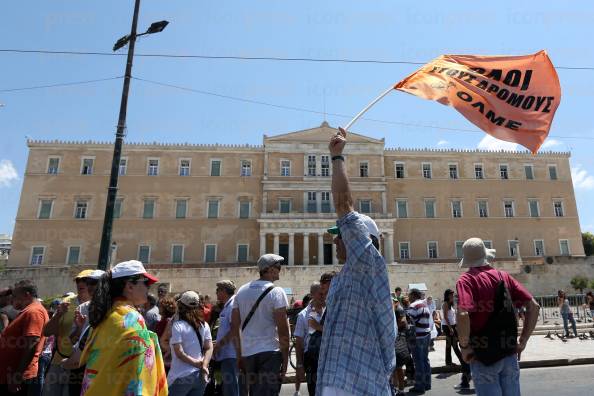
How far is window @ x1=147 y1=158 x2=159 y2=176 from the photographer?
→ 121 ft

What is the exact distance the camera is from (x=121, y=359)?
6.66 ft

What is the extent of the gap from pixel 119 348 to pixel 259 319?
6.28ft

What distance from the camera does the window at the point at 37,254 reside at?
109 feet

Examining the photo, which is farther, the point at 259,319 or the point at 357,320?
the point at 259,319

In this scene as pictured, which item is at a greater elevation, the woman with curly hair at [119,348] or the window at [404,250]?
the window at [404,250]

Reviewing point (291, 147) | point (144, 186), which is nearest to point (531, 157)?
point (291, 147)

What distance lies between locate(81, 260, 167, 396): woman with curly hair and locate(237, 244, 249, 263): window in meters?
33.7

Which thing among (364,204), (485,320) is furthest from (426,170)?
(485,320)

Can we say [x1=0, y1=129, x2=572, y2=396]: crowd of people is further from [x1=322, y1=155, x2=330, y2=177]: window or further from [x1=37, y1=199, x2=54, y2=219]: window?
[x1=37, y1=199, x2=54, y2=219]: window

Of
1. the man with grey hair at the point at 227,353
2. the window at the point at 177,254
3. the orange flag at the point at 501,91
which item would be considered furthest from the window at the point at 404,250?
the man with grey hair at the point at 227,353

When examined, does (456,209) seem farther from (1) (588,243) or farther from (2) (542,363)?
(2) (542,363)

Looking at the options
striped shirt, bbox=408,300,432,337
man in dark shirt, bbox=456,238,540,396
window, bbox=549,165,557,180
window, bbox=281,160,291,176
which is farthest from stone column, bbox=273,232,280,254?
man in dark shirt, bbox=456,238,540,396

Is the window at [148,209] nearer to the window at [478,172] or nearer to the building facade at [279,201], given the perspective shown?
the building facade at [279,201]

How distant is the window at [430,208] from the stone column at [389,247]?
5024 mm
